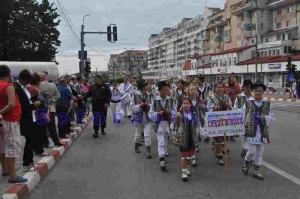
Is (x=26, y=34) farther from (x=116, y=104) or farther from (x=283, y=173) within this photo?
(x=283, y=173)

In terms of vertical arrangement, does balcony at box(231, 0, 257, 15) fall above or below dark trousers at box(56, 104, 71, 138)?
above

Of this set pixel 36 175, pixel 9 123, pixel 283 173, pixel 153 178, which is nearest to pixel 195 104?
→ pixel 153 178

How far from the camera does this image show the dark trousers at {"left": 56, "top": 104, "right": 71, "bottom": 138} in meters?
11.1

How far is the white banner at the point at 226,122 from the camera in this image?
286 inches

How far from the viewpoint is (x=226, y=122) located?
734 cm

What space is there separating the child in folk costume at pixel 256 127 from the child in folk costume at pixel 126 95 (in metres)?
10.7

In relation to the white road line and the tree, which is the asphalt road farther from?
the tree

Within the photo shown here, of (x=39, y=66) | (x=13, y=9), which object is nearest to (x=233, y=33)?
(x=13, y=9)

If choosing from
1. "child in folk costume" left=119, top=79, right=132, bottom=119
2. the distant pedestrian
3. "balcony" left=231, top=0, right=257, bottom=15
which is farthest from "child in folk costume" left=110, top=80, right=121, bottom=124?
"balcony" left=231, top=0, right=257, bottom=15

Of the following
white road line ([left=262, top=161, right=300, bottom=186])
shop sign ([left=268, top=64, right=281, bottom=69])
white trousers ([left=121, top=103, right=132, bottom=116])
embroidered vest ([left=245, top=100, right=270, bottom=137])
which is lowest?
white road line ([left=262, top=161, right=300, bottom=186])

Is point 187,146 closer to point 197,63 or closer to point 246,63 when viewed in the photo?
point 246,63

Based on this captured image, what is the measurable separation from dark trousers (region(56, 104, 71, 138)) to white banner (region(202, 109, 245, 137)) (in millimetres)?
5103

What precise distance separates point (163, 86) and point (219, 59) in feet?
232

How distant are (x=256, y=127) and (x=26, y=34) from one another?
40950 millimetres
